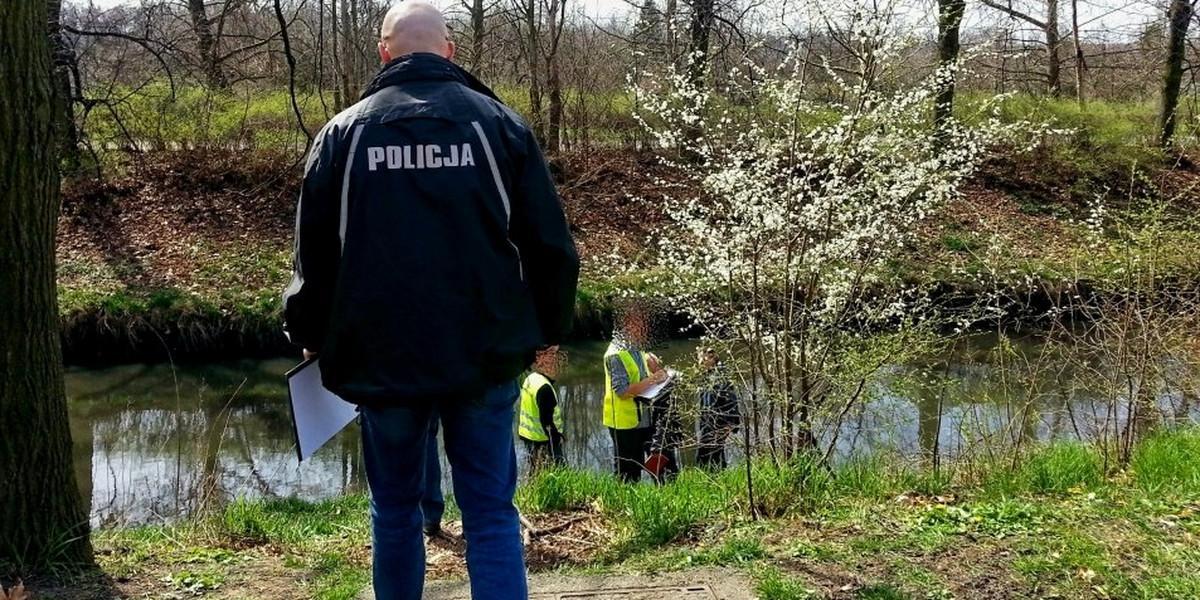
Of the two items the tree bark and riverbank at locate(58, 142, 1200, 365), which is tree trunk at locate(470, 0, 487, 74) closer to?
riverbank at locate(58, 142, 1200, 365)

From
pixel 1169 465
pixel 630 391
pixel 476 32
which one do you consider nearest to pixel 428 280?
pixel 1169 465

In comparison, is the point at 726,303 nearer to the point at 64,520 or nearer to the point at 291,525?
the point at 291,525

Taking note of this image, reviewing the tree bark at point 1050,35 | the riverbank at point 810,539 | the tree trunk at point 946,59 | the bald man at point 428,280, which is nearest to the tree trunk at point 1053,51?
the tree bark at point 1050,35

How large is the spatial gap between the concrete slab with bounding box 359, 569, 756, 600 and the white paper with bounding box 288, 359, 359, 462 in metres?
0.84

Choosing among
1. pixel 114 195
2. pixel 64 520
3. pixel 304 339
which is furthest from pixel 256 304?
pixel 304 339

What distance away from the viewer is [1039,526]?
3.96 m

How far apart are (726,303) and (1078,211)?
14796 mm

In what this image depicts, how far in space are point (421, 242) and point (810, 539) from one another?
227 centimetres

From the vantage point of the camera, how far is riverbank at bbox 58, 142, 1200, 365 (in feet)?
42.5

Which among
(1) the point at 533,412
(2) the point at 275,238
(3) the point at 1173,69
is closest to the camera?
(1) the point at 533,412

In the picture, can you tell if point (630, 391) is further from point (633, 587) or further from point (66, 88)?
point (66, 88)

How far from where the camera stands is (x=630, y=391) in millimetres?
6855

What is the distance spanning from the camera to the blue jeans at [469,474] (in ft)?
8.89

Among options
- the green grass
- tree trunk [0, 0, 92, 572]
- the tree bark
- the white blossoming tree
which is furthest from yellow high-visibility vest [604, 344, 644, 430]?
the tree bark
